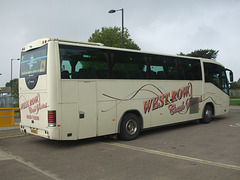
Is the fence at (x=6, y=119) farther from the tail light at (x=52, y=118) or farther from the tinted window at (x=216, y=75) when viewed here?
the tinted window at (x=216, y=75)

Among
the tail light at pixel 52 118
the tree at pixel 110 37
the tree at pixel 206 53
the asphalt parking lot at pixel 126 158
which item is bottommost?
the asphalt parking lot at pixel 126 158

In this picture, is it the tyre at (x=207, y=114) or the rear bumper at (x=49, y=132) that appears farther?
the tyre at (x=207, y=114)

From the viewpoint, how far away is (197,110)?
12.6m

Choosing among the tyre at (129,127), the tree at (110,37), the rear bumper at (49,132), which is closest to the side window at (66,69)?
the rear bumper at (49,132)

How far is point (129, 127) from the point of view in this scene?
936cm

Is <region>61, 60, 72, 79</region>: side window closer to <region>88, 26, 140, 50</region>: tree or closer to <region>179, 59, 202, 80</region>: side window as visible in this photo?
<region>179, 59, 202, 80</region>: side window

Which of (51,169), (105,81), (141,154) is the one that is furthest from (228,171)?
(105,81)

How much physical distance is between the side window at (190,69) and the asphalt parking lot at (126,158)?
319cm

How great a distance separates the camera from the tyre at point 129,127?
909 centimetres

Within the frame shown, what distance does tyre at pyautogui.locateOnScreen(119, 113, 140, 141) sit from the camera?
9.09 m

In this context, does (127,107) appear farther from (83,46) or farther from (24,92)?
(24,92)

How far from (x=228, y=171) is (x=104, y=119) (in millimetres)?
4358

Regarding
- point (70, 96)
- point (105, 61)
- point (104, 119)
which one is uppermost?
point (105, 61)

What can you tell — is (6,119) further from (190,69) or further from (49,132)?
(190,69)
